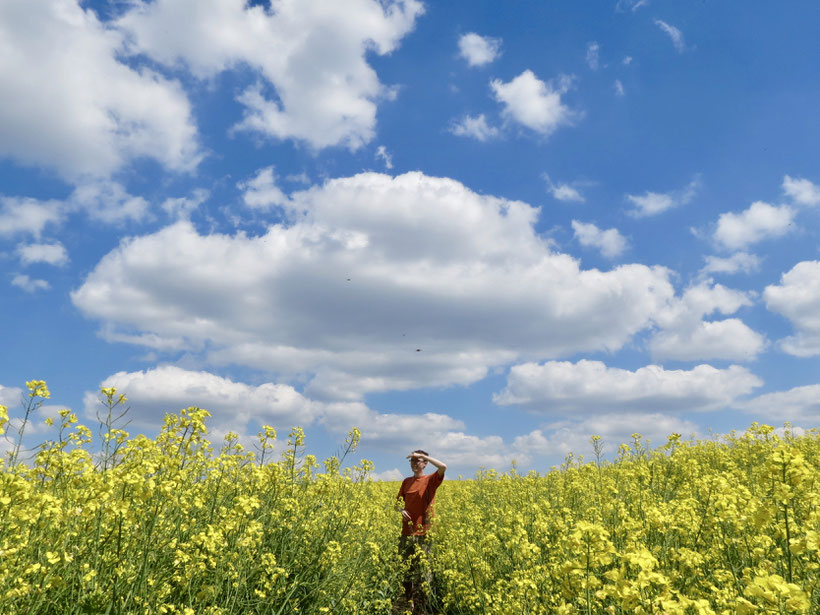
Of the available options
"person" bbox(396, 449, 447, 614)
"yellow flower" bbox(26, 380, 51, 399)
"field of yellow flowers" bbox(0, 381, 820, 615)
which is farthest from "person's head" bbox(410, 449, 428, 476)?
"yellow flower" bbox(26, 380, 51, 399)

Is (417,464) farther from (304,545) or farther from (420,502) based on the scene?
(304,545)

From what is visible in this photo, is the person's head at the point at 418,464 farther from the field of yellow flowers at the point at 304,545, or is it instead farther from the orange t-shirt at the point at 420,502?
the field of yellow flowers at the point at 304,545

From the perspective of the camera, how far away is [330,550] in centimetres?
535

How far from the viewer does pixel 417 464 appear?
7613 mm

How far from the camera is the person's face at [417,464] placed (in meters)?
7.57

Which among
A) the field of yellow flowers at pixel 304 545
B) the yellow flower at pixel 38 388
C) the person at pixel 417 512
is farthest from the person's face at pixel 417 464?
the yellow flower at pixel 38 388

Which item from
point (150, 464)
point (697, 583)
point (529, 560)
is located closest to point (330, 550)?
point (529, 560)

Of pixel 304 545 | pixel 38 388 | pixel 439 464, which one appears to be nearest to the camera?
pixel 38 388

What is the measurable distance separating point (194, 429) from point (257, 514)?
6.08 ft

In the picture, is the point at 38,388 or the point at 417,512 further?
the point at 417,512

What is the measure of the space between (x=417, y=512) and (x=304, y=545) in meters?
2.12

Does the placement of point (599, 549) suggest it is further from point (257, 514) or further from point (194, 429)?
point (257, 514)

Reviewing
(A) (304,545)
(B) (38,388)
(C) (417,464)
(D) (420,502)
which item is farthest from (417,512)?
(B) (38,388)

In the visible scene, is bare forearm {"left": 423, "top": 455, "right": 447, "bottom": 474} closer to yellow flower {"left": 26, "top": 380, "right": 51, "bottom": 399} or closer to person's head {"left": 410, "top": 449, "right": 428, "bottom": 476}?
person's head {"left": 410, "top": 449, "right": 428, "bottom": 476}
